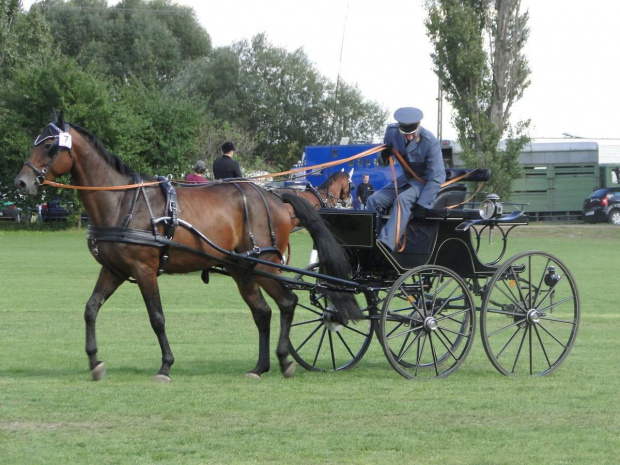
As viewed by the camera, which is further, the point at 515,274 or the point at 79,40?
the point at 79,40

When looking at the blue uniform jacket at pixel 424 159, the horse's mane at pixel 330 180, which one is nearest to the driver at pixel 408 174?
the blue uniform jacket at pixel 424 159

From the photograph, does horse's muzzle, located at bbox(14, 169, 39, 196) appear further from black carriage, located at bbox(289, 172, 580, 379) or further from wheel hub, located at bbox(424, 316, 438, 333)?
wheel hub, located at bbox(424, 316, 438, 333)

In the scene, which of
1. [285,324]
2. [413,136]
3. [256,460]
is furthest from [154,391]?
[413,136]

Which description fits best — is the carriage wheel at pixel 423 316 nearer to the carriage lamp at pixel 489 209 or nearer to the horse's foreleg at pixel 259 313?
the carriage lamp at pixel 489 209

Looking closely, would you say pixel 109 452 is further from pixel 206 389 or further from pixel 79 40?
pixel 79 40

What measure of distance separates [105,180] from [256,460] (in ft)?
11.7

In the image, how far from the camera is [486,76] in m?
41.0

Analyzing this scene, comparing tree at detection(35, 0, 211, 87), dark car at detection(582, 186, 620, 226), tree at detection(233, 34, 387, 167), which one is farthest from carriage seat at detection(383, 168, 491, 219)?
tree at detection(35, 0, 211, 87)

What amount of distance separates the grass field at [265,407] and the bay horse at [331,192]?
3.35 meters

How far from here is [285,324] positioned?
29.3 feet

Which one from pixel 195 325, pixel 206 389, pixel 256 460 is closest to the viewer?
pixel 256 460

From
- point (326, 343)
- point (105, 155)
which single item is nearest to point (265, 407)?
point (105, 155)

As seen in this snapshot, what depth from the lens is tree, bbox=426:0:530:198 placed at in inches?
1598

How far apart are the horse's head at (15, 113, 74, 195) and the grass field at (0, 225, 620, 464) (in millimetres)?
1575
